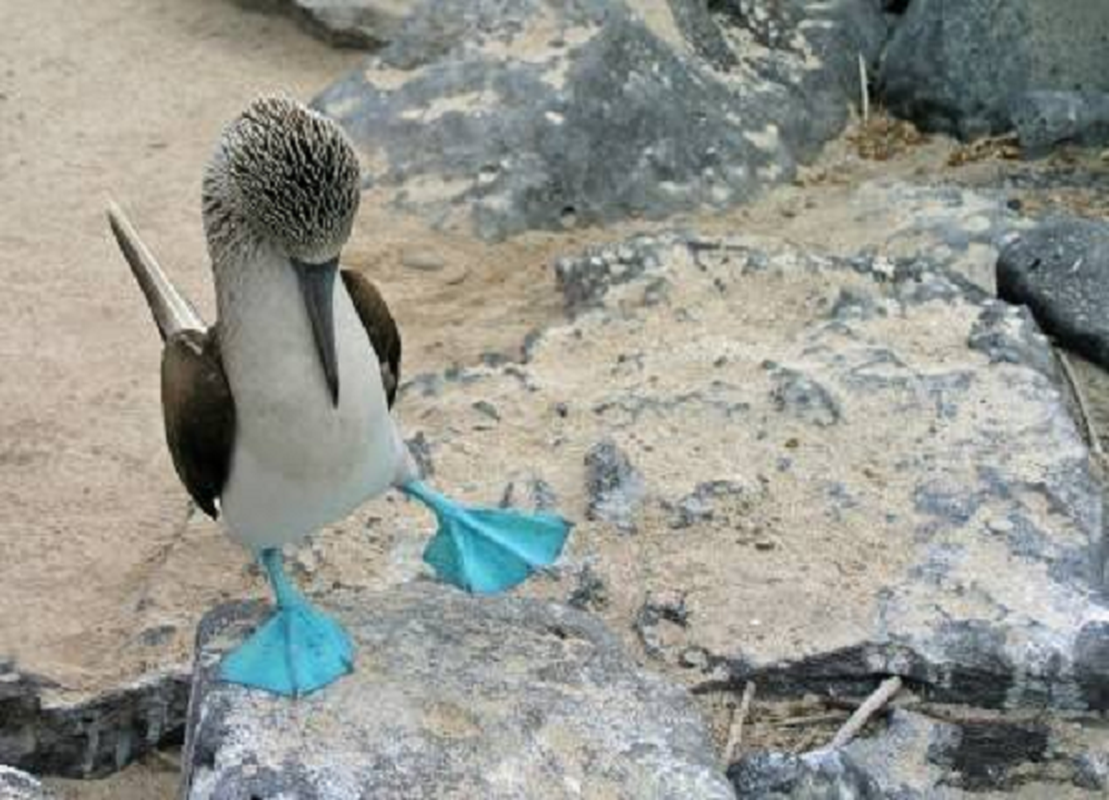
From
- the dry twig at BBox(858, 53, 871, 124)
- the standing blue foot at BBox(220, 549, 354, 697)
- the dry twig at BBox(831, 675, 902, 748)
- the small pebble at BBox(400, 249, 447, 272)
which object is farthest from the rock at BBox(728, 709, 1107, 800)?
the dry twig at BBox(858, 53, 871, 124)

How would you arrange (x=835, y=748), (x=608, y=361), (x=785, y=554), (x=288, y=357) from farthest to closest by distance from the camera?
(x=608, y=361), (x=785, y=554), (x=835, y=748), (x=288, y=357)

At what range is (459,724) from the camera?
9.26ft

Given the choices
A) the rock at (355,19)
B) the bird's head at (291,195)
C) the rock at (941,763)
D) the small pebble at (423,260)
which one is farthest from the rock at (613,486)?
the rock at (355,19)

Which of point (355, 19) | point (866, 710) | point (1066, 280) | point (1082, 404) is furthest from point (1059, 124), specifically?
point (866, 710)

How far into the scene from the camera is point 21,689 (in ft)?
10.6

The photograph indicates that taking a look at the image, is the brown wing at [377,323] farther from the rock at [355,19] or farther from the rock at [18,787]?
the rock at [355,19]

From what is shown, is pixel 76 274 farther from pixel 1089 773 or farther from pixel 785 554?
pixel 1089 773

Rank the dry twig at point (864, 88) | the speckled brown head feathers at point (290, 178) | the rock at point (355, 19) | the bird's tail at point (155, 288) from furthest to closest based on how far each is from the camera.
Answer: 1. the rock at point (355, 19)
2. the dry twig at point (864, 88)
3. the bird's tail at point (155, 288)
4. the speckled brown head feathers at point (290, 178)

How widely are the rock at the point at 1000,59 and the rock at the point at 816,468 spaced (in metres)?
1.21

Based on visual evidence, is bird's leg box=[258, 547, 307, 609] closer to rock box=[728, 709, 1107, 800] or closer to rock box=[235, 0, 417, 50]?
rock box=[728, 709, 1107, 800]

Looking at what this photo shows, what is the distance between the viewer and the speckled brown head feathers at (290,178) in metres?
2.64

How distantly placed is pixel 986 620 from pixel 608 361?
1.13 meters

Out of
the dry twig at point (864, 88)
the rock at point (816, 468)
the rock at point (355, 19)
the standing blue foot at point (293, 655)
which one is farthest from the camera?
the rock at point (355, 19)

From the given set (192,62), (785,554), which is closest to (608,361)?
(785,554)
